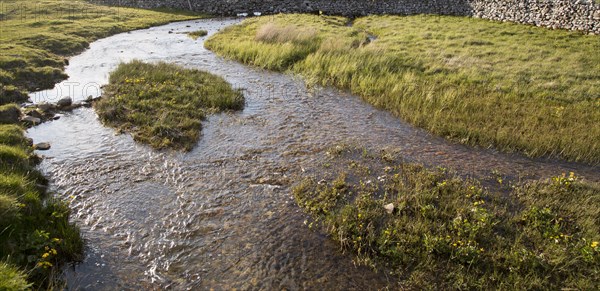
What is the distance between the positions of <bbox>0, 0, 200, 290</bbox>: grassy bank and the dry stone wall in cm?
2377

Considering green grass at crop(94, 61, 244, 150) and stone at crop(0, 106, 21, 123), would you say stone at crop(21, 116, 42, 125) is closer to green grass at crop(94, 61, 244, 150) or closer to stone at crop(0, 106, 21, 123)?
stone at crop(0, 106, 21, 123)

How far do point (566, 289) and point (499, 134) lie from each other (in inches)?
290

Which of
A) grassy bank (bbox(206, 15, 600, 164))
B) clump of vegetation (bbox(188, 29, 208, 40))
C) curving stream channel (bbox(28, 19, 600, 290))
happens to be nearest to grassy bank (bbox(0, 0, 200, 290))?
curving stream channel (bbox(28, 19, 600, 290))

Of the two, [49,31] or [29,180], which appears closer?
[29,180]

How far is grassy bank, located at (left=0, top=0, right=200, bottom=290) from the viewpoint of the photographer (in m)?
7.17

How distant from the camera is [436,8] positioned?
144ft

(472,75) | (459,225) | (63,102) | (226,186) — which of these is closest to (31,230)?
(226,186)

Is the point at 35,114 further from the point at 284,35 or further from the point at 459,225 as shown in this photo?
the point at 284,35

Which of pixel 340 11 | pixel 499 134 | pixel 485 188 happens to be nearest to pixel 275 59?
pixel 499 134

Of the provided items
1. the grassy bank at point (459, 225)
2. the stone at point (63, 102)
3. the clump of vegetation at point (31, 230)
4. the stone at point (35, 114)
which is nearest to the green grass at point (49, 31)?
the stone at point (63, 102)

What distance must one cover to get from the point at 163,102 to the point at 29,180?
7.06 m

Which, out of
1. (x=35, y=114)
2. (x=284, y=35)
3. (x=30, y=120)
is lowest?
(x=30, y=120)

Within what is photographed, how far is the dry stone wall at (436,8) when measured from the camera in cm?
2948

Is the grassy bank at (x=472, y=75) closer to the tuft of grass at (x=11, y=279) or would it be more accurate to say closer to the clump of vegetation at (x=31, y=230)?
the clump of vegetation at (x=31, y=230)
